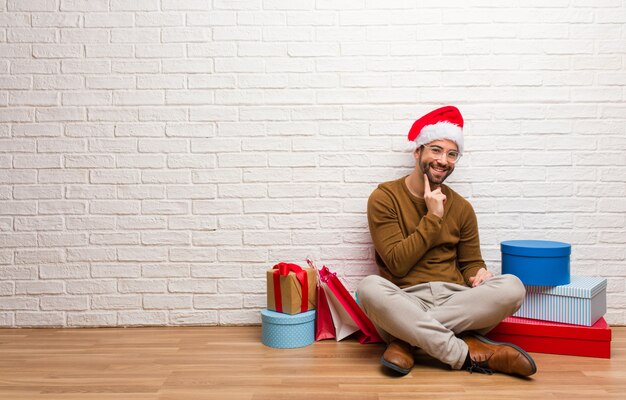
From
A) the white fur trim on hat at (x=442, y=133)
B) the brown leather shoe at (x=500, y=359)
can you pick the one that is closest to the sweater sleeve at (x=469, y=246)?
the white fur trim on hat at (x=442, y=133)

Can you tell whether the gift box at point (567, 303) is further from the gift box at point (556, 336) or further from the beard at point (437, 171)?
the beard at point (437, 171)

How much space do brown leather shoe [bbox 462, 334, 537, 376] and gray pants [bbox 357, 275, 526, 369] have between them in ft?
0.20

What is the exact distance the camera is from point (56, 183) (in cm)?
283

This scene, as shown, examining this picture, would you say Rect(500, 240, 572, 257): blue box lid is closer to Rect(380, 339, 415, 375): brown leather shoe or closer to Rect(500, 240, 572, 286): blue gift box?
Rect(500, 240, 572, 286): blue gift box

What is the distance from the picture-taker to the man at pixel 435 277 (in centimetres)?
213

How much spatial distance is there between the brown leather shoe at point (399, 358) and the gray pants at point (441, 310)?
4 centimetres

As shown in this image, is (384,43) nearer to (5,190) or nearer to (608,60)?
(608,60)

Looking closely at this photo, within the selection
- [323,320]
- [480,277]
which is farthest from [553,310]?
[323,320]

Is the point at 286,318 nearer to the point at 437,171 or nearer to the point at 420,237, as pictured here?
the point at 420,237

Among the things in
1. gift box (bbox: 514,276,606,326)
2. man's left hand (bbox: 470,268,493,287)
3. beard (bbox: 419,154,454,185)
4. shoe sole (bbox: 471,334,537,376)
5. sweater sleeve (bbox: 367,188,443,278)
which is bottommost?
shoe sole (bbox: 471,334,537,376)

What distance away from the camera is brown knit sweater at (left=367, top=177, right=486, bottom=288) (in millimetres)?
2393

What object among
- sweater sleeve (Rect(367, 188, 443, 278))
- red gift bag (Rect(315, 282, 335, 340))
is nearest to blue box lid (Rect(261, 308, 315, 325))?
red gift bag (Rect(315, 282, 335, 340))

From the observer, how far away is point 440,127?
8.17 feet

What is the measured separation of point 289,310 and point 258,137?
2.85 feet
